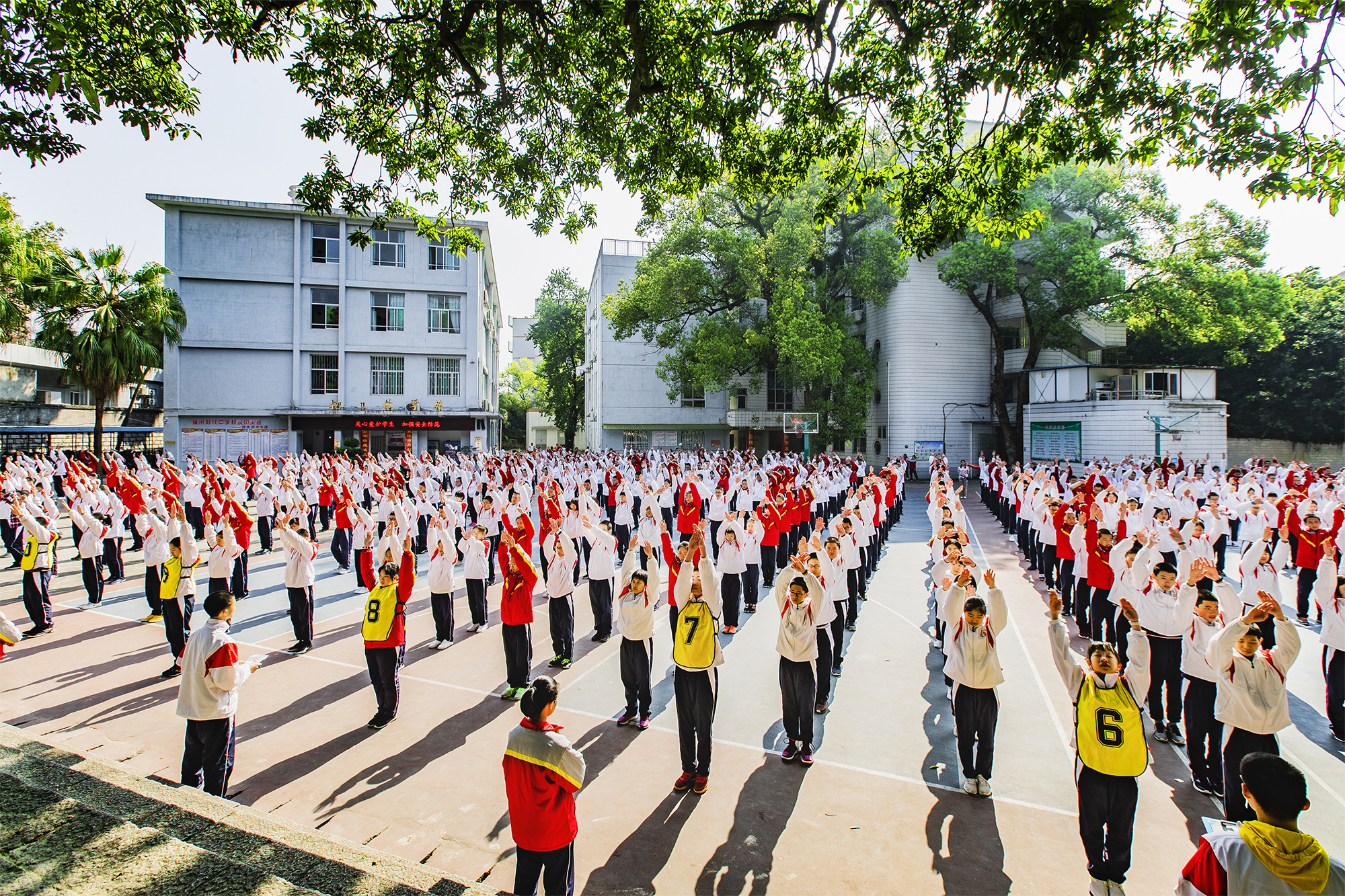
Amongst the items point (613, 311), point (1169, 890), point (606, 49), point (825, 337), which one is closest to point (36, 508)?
point (606, 49)

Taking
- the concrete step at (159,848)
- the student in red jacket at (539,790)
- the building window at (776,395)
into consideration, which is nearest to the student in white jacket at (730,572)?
the student in red jacket at (539,790)

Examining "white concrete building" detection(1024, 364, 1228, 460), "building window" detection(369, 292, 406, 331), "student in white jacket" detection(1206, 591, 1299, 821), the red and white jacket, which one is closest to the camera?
"student in white jacket" detection(1206, 591, 1299, 821)

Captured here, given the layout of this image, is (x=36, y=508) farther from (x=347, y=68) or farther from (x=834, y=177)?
(x=834, y=177)

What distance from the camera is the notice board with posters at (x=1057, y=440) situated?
90.4 ft

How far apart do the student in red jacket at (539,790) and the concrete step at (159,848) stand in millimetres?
471

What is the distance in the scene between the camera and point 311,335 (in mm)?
31781

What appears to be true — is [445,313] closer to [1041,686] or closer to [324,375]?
[324,375]

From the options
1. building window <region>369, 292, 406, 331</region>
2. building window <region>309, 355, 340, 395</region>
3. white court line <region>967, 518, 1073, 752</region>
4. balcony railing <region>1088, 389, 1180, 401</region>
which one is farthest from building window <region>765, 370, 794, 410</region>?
white court line <region>967, 518, 1073, 752</region>

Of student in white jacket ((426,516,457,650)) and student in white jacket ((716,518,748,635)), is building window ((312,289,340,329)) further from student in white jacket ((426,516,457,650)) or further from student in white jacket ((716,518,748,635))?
student in white jacket ((716,518,748,635))

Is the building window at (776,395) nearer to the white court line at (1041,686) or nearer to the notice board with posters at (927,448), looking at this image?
the notice board with posters at (927,448)

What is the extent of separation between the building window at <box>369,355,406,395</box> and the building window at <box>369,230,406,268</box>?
4819mm

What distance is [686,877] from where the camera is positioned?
4.05m

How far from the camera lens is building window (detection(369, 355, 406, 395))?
32.3 meters

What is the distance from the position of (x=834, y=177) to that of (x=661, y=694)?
21.4 feet
